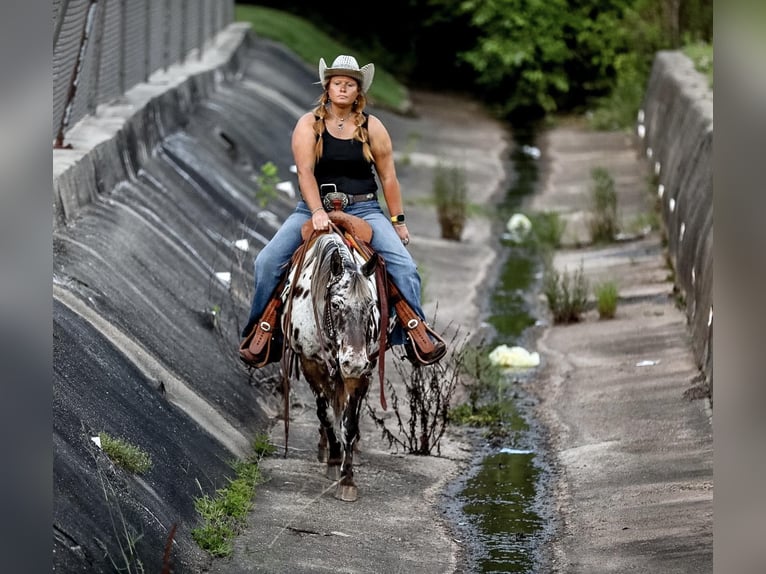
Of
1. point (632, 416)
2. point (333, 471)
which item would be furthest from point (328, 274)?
point (632, 416)

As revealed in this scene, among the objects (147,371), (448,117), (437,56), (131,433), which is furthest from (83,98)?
(437,56)

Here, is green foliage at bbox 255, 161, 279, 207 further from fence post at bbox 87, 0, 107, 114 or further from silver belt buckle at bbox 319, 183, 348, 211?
silver belt buckle at bbox 319, 183, 348, 211

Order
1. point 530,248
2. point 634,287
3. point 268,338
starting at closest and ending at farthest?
point 268,338 < point 634,287 < point 530,248

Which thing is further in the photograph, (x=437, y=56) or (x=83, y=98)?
(x=437, y=56)

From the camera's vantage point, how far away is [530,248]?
2322 cm

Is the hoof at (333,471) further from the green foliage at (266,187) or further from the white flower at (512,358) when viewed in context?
the green foliage at (266,187)

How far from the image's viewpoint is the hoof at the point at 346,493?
11061mm

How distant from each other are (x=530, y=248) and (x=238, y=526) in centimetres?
1345

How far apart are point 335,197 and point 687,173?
10086mm

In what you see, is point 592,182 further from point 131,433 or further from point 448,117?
point 131,433

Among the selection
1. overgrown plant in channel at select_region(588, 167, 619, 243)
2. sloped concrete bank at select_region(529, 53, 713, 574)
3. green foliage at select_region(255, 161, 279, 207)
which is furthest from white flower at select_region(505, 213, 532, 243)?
green foliage at select_region(255, 161, 279, 207)

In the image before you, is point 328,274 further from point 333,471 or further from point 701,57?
point 701,57

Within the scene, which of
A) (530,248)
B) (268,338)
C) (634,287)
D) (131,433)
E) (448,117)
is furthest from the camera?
(448,117)

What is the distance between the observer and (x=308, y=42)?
3591 centimetres
